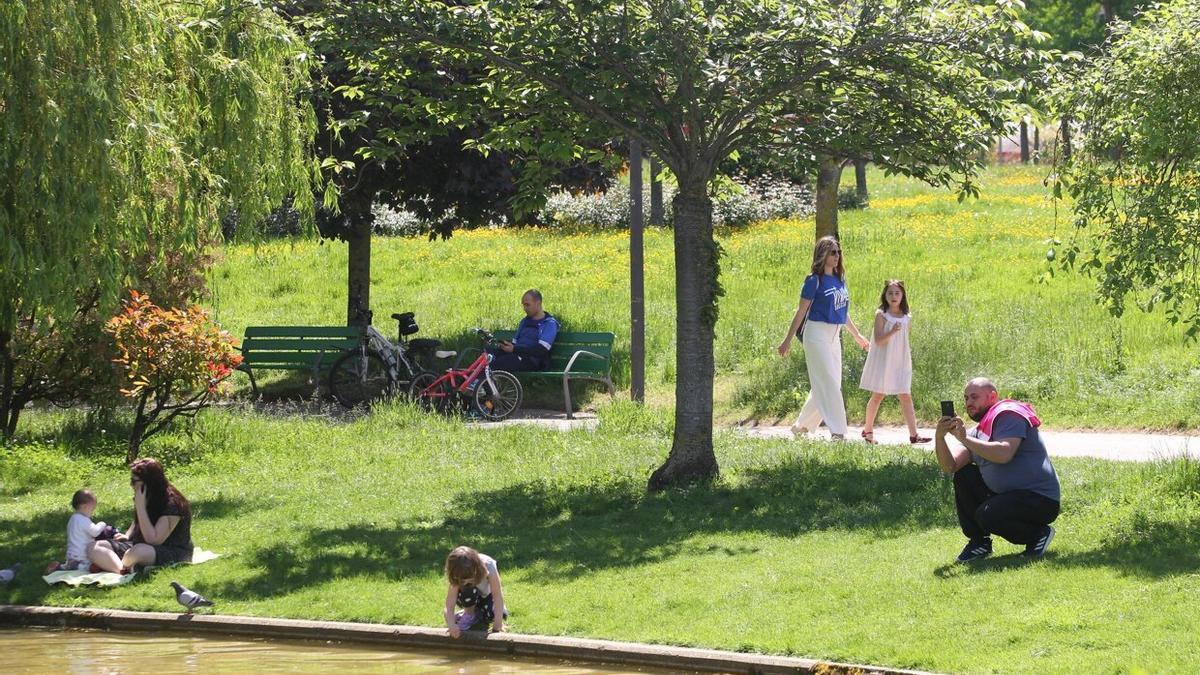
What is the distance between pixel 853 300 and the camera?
23453 mm

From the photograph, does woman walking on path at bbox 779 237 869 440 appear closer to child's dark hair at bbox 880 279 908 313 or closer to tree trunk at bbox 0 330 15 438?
child's dark hair at bbox 880 279 908 313

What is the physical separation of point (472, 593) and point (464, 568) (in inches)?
9.1

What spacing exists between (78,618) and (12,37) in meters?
4.89

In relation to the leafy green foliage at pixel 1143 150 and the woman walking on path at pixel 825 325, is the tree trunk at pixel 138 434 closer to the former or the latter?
the woman walking on path at pixel 825 325

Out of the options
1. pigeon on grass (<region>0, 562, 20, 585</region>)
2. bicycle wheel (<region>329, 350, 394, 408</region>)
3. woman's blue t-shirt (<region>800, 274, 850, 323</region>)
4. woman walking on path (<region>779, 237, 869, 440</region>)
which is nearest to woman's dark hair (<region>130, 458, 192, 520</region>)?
pigeon on grass (<region>0, 562, 20, 585</region>)

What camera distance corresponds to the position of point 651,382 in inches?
802

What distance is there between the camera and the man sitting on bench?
62.2 ft

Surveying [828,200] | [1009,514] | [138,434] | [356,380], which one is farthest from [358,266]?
[1009,514]

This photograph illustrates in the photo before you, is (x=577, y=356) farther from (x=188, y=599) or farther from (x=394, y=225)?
(x=394, y=225)

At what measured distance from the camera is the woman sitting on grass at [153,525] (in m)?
11.5

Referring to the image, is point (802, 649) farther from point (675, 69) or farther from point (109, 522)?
point (109, 522)

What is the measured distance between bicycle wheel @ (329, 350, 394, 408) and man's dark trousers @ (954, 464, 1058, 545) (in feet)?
35.0

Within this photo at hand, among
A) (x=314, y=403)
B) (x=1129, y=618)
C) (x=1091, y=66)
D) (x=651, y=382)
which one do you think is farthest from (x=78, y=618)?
(x=651, y=382)

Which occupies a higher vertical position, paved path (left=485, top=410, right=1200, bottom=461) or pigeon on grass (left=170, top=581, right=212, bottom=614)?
paved path (left=485, top=410, right=1200, bottom=461)
